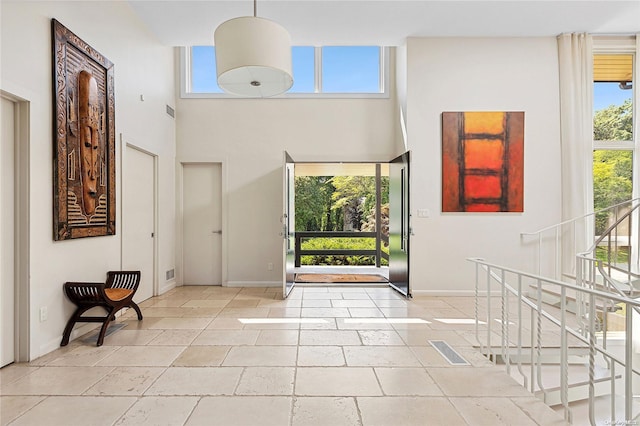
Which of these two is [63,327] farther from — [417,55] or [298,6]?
[417,55]

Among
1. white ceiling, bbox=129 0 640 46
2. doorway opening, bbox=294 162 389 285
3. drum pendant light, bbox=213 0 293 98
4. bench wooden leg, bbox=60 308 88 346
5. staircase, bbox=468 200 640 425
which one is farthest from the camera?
doorway opening, bbox=294 162 389 285

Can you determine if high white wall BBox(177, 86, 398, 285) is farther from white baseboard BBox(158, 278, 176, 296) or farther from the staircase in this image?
the staircase

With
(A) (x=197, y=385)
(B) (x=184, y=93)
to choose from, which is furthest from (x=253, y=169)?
(A) (x=197, y=385)

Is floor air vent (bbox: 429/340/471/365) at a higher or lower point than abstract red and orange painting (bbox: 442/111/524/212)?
lower

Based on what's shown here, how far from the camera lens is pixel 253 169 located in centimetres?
578

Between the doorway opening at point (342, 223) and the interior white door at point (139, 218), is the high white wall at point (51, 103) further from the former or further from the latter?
the doorway opening at point (342, 223)

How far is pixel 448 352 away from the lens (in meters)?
2.94

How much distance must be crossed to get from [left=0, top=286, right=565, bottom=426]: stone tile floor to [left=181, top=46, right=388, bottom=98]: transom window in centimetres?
361

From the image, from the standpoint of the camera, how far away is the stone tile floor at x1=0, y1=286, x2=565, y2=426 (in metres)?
2.00

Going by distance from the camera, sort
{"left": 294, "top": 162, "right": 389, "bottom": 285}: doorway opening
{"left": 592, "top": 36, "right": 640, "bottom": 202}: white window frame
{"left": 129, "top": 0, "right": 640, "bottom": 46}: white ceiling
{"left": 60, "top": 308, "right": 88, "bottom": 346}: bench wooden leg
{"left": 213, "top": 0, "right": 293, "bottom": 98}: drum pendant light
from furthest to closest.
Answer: {"left": 294, "top": 162, "right": 389, "bottom": 285}: doorway opening < {"left": 592, "top": 36, "right": 640, "bottom": 202}: white window frame < {"left": 129, "top": 0, "right": 640, "bottom": 46}: white ceiling < {"left": 60, "top": 308, "right": 88, "bottom": 346}: bench wooden leg < {"left": 213, "top": 0, "right": 293, "bottom": 98}: drum pendant light

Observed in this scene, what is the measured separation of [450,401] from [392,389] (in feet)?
1.16

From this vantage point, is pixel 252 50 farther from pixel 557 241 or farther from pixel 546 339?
pixel 557 241

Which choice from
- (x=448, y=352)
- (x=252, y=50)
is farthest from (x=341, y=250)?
(x=252, y=50)

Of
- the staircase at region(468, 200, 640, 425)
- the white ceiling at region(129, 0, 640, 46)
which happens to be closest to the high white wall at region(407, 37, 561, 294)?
the white ceiling at region(129, 0, 640, 46)
